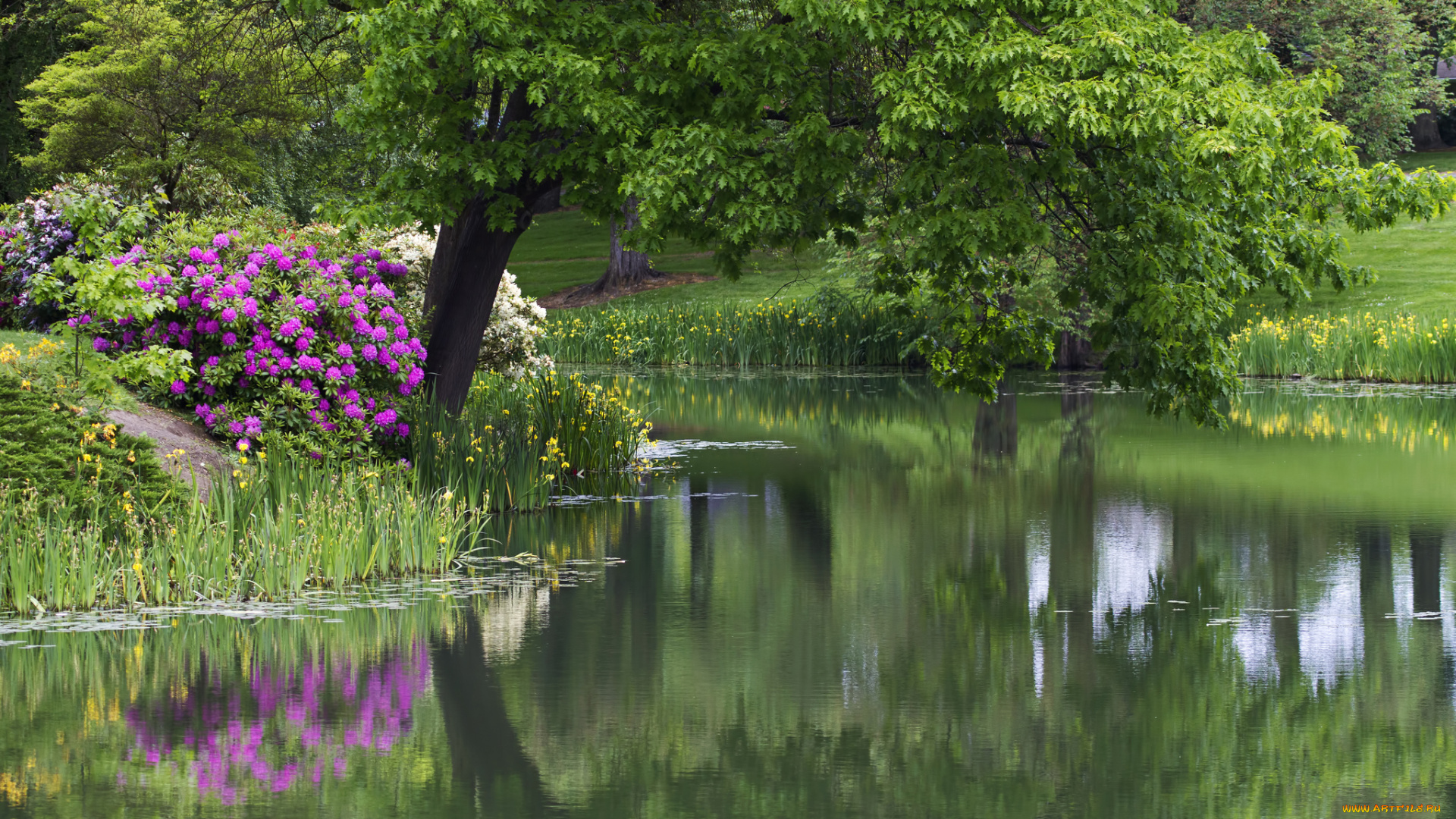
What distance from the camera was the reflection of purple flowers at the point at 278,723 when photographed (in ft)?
21.1

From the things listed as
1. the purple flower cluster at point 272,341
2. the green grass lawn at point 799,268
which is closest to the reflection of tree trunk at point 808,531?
the purple flower cluster at point 272,341

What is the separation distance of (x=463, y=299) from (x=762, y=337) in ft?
56.6

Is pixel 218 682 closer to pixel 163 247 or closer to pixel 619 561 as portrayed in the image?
pixel 619 561

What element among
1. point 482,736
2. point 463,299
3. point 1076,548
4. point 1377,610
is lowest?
point 482,736

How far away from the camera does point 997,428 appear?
2144 cm

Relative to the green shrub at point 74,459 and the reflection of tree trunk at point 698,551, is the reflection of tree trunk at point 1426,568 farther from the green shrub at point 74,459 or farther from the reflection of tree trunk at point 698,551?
the green shrub at point 74,459

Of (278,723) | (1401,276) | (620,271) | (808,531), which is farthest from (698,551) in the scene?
(620,271)

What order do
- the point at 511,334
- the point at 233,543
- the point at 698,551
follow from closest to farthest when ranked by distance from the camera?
the point at 233,543 → the point at 698,551 → the point at 511,334

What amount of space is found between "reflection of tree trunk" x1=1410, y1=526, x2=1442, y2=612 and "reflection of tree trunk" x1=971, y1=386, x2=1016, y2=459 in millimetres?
6439

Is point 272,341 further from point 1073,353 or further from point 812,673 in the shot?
point 1073,353

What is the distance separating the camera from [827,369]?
103 ft

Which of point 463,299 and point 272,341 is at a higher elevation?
point 463,299

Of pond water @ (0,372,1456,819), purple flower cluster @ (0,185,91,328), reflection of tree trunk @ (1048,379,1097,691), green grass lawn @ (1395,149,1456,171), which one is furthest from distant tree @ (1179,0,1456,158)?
purple flower cluster @ (0,185,91,328)

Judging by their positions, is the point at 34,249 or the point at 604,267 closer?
the point at 34,249
